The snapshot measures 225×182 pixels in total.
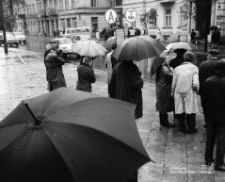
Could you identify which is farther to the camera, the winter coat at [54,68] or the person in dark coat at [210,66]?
the winter coat at [54,68]

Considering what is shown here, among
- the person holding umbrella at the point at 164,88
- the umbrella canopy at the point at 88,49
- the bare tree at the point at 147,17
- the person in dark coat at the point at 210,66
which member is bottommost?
the person holding umbrella at the point at 164,88

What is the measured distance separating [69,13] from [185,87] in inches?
1939

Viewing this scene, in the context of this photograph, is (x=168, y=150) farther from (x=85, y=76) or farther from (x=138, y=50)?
(x=85, y=76)

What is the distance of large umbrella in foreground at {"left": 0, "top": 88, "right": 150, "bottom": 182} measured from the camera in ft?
6.20

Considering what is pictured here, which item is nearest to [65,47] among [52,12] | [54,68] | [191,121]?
[54,68]

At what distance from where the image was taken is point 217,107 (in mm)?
4281

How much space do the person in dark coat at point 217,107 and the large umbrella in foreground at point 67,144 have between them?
234 centimetres

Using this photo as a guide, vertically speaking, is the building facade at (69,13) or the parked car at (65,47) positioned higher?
the building facade at (69,13)

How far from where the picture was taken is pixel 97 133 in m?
2.06

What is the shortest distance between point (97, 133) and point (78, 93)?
581 millimetres

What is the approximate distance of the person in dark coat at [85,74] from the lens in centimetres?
603

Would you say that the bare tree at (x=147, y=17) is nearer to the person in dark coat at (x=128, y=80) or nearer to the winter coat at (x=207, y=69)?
the winter coat at (x=207, y=69)

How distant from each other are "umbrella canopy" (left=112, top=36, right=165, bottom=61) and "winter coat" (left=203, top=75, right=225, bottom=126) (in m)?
1.21

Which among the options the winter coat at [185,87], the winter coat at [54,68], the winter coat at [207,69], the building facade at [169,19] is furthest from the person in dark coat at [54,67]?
the building facade at [169,19]
